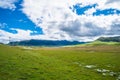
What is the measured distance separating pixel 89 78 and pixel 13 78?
42.0ft

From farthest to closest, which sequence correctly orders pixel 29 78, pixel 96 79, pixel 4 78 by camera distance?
1. pixel 96 79
2. pixel 29 78
3. pixel 4 78

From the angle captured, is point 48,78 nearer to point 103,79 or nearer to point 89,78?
point 89,78

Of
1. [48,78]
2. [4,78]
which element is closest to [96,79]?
[48,78]

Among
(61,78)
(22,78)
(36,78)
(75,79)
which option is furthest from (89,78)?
(22,78)

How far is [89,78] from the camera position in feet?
107

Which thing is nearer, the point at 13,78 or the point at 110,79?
the point at 13,78

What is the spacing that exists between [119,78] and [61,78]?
10.5 m

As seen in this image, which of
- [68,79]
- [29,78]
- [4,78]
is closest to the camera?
[4,78]

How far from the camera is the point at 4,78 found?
26031mm

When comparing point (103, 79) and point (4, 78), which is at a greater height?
point (4, 78)

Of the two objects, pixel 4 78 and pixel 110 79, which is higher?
pixel 4 78

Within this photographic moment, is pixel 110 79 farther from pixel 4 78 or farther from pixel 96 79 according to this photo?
pixel 4 78

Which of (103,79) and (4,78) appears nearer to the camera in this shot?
(4,78)

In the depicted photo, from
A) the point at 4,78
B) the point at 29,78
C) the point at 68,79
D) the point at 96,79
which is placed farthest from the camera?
the point at 96,79
